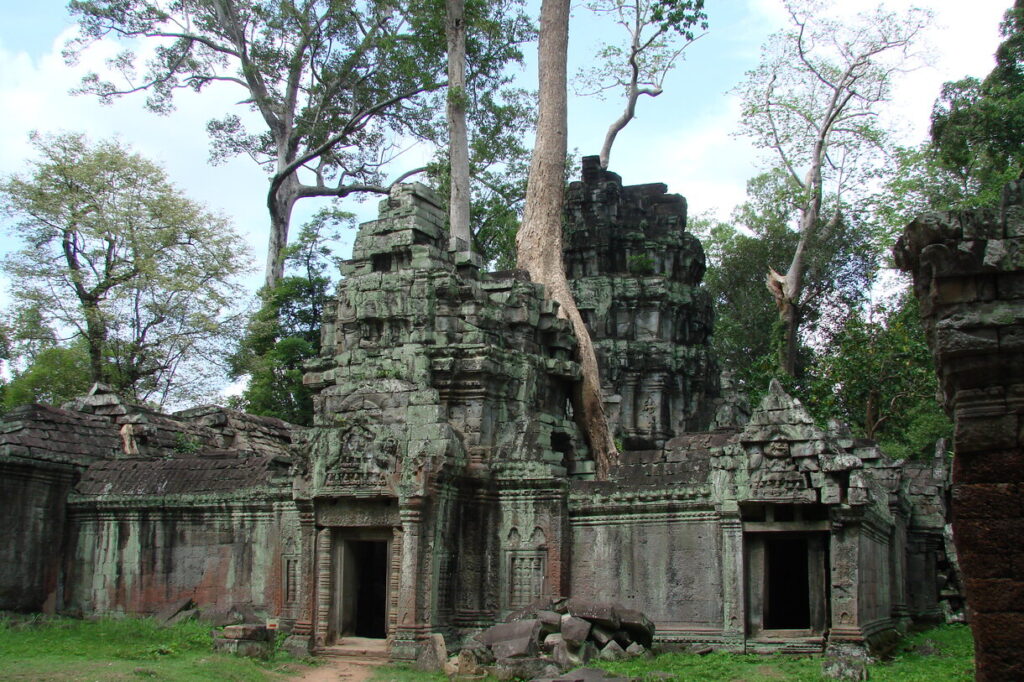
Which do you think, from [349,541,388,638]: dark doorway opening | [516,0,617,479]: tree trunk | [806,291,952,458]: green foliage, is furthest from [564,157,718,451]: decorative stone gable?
[349,541,388,638]: dark doorway opening

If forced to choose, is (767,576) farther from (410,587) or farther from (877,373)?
(877,373)

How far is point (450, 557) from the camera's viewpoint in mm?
13844

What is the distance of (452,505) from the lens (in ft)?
45.5

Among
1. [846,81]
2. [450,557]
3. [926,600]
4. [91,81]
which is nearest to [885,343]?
[926,600]

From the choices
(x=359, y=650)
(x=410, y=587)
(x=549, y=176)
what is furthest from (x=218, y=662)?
(x=549, y=176)

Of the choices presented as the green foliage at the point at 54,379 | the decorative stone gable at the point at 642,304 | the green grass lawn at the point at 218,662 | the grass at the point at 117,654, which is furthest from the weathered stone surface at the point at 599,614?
the green foliage at the point at 54,379

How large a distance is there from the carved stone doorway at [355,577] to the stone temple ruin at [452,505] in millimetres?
42

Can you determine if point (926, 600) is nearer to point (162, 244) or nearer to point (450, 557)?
point (450, 557)

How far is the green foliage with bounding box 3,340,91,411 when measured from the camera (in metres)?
27.0

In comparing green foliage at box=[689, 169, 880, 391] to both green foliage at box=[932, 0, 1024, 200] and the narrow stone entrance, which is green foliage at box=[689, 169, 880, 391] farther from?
the narrow stone entrance

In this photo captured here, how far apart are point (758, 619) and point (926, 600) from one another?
17.1 ft

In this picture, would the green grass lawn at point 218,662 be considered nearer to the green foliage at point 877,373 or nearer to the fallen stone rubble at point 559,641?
the fallen stone rubble at point 559,641

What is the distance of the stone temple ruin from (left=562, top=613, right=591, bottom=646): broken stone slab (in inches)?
46.5

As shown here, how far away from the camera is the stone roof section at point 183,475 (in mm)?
16281
